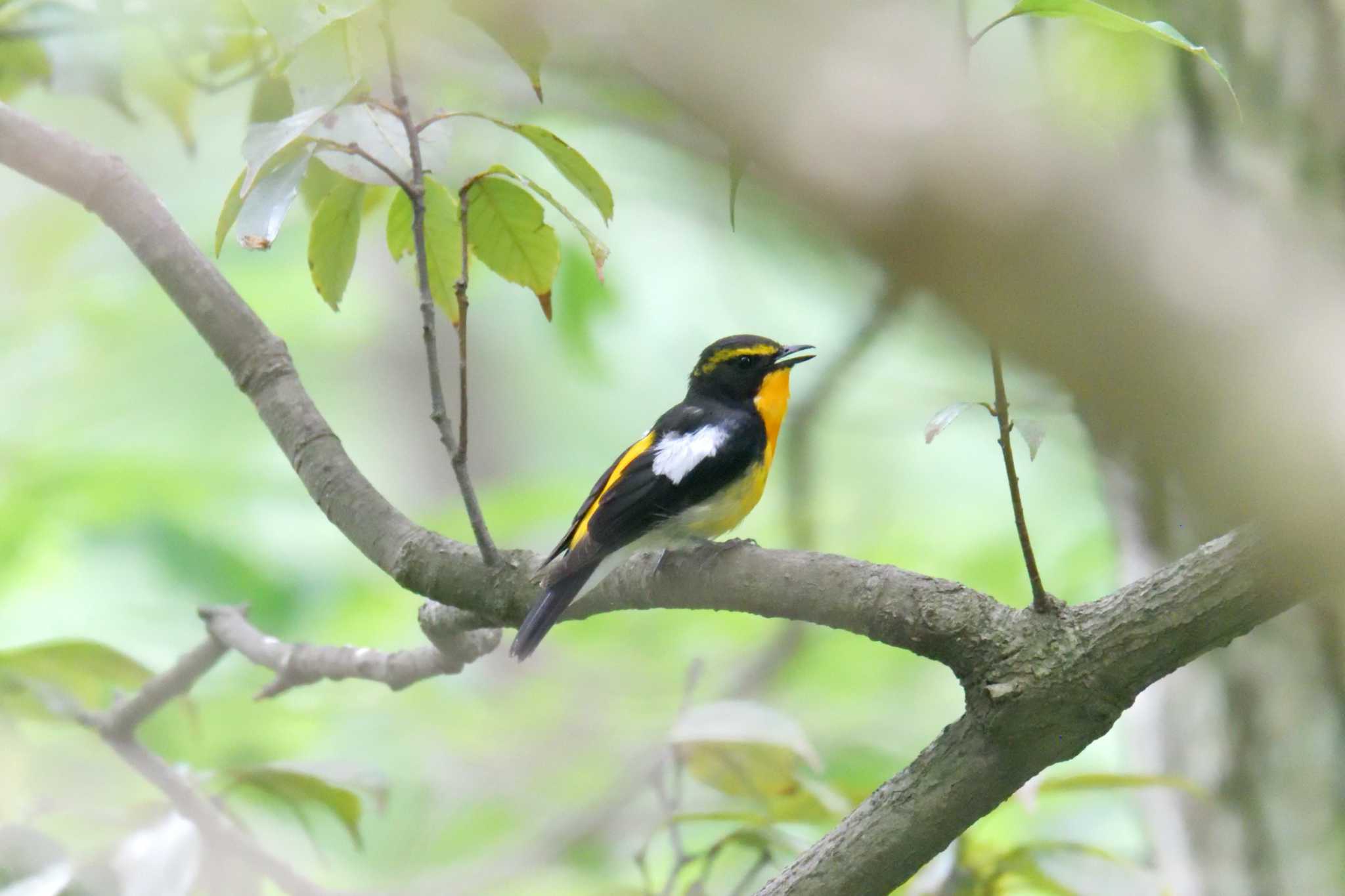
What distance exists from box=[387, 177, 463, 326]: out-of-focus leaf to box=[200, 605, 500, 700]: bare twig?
26.1 inches

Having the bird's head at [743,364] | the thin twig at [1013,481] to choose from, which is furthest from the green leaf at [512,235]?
the bird's head at [743,364]

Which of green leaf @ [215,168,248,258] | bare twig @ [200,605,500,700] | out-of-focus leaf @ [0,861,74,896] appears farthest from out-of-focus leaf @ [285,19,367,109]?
out-of-focus leaf @ [0,861,74,896]

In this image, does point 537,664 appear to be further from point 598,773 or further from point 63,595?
point 63,595

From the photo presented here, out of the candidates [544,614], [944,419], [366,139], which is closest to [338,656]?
→ [544,614]

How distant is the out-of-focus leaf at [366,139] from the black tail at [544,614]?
0.79 m

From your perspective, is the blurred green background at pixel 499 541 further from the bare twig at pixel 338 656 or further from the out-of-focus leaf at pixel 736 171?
the out-of-focus leaf at pixel 736 171

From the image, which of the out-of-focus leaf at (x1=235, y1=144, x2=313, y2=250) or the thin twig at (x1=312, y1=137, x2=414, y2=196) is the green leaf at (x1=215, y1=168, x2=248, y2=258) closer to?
the out-of-focus leaf at (x1=235, y1=144, x2=313, y2=250)

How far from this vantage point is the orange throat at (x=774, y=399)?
3.90 m

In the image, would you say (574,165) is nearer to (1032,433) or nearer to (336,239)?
(336,239)

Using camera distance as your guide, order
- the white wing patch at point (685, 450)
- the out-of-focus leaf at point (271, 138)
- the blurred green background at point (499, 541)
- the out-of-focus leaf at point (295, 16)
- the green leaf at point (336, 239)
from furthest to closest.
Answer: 1. the blurred green background at point (499, 541)
2. the white wing patch at point (685, 450)
3. the green leaf at point (336, 239)
4. the out-of-focus leaf at point (271, 138)
5. the out-of-focus leaf at point (295, 16)

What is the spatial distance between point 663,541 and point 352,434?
26.1ft

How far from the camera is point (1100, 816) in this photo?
5.27 metres

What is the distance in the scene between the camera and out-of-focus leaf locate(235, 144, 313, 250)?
1926 mm

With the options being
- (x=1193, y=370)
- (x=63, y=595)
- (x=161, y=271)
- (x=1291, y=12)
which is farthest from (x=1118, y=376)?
(x=63, y=595)
